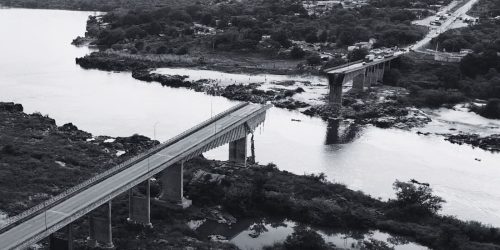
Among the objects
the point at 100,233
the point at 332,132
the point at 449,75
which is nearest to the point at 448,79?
the point at 449,75

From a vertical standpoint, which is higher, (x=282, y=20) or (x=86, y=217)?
(x=282, y=20)

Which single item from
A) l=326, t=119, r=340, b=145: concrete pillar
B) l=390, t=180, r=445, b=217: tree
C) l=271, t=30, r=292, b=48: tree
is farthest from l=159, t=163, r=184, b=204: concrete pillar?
l=271, t=30, r=292, b=48: tree

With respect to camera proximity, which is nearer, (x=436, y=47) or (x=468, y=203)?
(x=468, y=203)

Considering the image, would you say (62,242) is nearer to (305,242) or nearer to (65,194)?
(65,194)

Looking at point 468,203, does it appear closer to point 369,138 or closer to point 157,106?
point 369,138

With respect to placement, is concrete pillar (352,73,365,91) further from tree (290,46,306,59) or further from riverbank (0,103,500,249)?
riverbank (0,103,500,249)

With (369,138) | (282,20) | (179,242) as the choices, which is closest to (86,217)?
(179,242)

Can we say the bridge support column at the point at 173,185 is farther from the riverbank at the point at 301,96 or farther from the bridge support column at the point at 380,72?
the bridge support column at the point at 380,72
